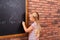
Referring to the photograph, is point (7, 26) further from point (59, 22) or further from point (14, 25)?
point (59, 22)

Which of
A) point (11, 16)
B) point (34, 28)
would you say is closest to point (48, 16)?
point (34, 28)

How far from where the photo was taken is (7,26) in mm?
2818

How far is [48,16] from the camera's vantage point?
3285 mm

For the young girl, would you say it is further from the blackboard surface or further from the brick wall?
the brick wall

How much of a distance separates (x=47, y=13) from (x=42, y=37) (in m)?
0.55

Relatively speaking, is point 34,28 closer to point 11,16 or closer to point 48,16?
point 11,16

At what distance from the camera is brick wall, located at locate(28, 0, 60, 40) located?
314 cm

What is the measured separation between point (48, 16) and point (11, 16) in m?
0.89

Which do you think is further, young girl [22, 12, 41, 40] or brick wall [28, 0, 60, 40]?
brick wall [28, 0, 60, 40]

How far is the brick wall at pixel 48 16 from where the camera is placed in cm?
314

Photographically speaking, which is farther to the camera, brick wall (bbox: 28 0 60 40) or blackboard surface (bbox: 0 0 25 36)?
brick wall (bbox: 28 0 60 40)

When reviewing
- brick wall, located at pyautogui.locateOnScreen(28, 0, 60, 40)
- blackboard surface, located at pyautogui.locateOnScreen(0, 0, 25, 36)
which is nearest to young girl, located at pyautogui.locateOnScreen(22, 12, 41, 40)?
blackboard surface, located at pyautogui.locateOnScreen(0, 0, 25, 36)

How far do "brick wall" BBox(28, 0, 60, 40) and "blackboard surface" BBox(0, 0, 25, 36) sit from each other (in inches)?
11.1

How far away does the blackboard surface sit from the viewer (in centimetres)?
275
